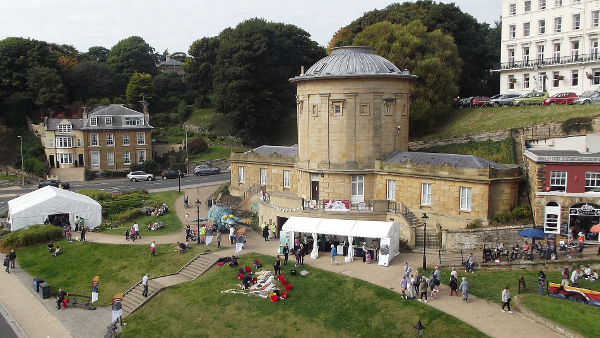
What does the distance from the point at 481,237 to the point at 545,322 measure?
8.80m

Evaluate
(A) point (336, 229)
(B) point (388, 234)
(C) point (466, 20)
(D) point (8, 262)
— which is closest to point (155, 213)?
(D) point (8, 262)

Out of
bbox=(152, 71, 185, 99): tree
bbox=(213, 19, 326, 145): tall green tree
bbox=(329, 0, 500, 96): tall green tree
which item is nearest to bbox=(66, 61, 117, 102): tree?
bbox=(152, 71, 185, 99): tree

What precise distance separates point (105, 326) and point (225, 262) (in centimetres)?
741

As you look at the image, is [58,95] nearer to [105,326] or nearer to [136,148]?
[136,148]

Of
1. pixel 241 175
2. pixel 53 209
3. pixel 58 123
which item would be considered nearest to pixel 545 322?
pixel 241 175

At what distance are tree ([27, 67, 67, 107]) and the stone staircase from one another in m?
57.1

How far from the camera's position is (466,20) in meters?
65.6

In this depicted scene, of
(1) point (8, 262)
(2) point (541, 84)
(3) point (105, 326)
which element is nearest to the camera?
(3) point (105, 326)

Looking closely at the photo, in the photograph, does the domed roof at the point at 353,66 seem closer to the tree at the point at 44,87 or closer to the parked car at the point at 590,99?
the parked car at the point at 590,99

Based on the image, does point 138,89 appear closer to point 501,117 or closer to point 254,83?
point 254,83

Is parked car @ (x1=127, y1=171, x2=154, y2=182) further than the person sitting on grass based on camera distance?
Yes

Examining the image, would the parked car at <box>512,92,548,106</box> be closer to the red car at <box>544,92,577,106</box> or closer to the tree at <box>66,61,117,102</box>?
the red car at <box>544,92,577,106</box>

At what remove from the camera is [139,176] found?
6556 centimetres

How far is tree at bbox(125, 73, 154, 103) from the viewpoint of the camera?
A: 89.1 m
